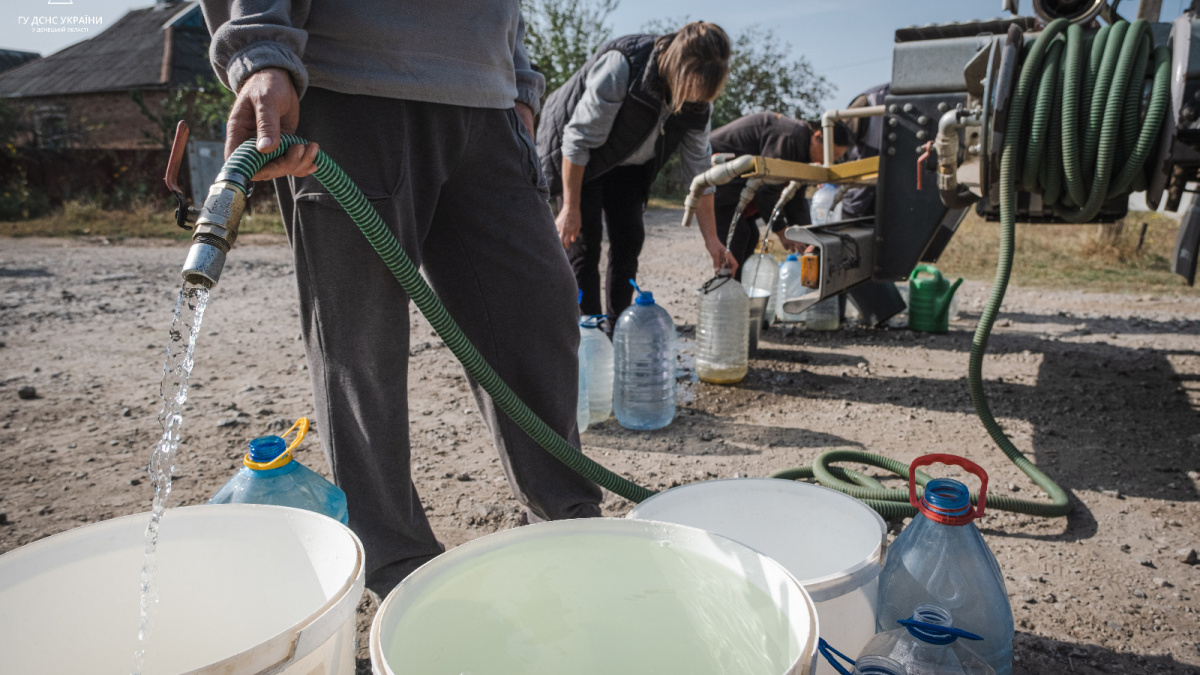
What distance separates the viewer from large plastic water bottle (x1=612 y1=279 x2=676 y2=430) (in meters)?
3.43

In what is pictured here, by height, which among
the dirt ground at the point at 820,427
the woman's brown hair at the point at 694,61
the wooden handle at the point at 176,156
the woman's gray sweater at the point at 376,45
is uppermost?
the woman's brown hair at the point at 694,61

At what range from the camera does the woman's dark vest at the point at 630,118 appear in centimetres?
343

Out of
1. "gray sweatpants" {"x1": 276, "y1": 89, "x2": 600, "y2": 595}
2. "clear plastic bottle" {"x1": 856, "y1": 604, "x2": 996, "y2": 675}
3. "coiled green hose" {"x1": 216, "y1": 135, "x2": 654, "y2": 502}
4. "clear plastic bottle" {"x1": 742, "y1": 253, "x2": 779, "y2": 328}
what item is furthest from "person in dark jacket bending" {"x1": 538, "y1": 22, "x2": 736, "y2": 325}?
"clear plastic bottle" {"x1": 856, "y1": 604, "x2": 996, "y2": 675}

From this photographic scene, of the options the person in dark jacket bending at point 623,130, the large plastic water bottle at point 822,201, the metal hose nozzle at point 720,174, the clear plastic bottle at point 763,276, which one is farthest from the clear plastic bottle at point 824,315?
the metal hose nozzle at point 720,174

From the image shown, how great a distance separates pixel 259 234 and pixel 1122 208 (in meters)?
12.2

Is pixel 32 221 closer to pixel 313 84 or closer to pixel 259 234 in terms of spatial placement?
pixel 259 234

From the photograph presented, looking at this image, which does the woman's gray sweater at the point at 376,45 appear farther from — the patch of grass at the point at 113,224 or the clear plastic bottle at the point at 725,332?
the patch of grass at the point at 113,224

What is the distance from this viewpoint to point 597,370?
3.53 metres

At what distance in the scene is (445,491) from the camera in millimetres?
2668

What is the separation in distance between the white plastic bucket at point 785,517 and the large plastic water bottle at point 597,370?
1941 millimetres

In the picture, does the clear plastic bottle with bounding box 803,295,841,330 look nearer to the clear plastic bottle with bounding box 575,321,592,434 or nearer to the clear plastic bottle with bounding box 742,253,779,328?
the clear plastic bottle with bounding box 742,253,779,328

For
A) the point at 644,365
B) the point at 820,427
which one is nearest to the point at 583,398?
the point at 644,365

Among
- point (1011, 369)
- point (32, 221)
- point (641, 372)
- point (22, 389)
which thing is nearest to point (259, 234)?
point (32, 221)

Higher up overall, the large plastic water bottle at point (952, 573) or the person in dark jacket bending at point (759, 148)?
the person in dark jacket bending at point (759, 148)
